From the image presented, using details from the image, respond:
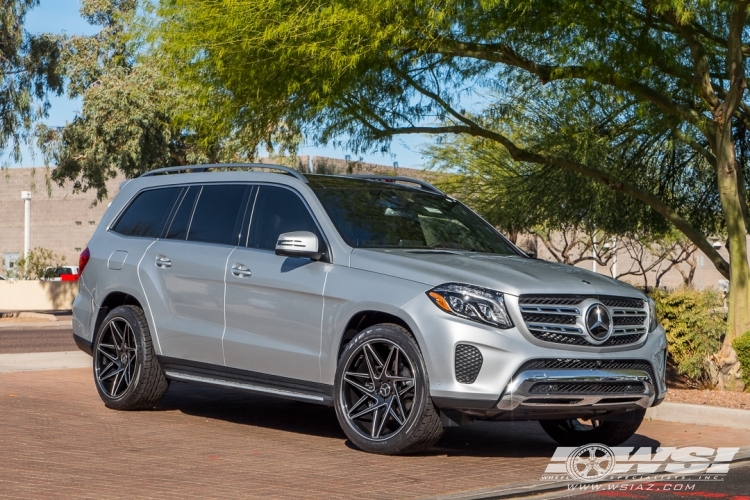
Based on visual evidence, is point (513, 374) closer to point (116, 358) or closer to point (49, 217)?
point (116, 358)

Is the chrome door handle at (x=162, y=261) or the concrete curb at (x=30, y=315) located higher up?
the chrome door handle at (x=162, y=261)

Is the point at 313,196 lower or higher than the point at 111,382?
higher

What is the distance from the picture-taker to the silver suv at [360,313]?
7.34 metres

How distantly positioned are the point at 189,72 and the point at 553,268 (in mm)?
6873

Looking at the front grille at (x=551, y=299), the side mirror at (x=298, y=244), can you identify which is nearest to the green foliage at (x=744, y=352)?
the front grille at (x=551, y=299)

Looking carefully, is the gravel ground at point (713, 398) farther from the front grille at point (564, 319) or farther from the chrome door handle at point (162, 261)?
the chrome door handle at point (162, 261)

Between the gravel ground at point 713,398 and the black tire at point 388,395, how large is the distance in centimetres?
419

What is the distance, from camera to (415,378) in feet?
24.4

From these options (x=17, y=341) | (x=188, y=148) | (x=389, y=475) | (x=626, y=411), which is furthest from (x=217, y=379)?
(x=188, y=148)

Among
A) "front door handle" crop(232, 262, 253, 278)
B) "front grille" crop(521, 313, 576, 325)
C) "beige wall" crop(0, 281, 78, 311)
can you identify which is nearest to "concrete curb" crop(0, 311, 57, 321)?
"beige wall" crop(0, 281, 78, 311)

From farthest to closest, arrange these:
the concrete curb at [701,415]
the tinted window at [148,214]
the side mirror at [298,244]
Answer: the tinted window at [148,214] < the concrete curb at [701,415] < the side mirror at [298,244]

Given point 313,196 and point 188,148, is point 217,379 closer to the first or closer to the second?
point 313,196

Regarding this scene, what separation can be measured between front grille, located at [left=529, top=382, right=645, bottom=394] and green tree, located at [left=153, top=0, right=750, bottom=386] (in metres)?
4.54

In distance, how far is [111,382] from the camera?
9992mm
